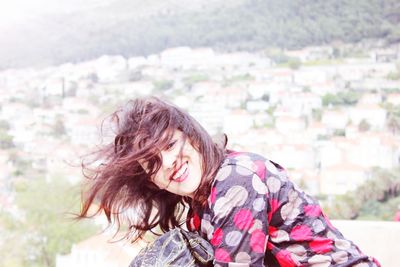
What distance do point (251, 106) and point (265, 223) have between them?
7.12ft

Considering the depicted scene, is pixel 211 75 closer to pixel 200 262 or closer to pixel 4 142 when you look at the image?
pixel 4 142

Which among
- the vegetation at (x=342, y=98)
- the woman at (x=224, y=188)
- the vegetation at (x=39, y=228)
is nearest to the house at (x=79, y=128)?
the vegetation at (x=39, y=228)

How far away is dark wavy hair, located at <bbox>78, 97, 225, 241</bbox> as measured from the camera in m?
0.95

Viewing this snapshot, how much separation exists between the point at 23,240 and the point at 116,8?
1.33 metres

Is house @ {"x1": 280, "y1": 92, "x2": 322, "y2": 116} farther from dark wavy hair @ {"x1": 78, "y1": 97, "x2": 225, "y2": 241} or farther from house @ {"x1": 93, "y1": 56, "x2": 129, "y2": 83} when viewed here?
dark wavy hair @ {"x1": 78, "y1": 97, "x2": 225, "y2": 241}

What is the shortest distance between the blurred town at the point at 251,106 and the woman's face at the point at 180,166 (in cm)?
190

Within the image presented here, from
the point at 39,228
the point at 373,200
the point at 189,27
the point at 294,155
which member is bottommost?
the point at 39,228

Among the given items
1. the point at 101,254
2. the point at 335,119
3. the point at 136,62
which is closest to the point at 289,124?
the point at 335,119

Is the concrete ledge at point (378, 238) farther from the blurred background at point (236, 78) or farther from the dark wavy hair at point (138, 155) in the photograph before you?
the blurred background at point (236, 78)

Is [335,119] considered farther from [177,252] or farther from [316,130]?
[177,252]

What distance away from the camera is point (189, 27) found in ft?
10.2

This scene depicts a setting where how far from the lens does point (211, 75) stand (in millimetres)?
3168

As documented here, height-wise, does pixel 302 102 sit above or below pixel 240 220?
below

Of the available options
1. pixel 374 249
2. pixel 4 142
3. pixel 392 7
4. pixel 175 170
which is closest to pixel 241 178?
pixel 175 170
